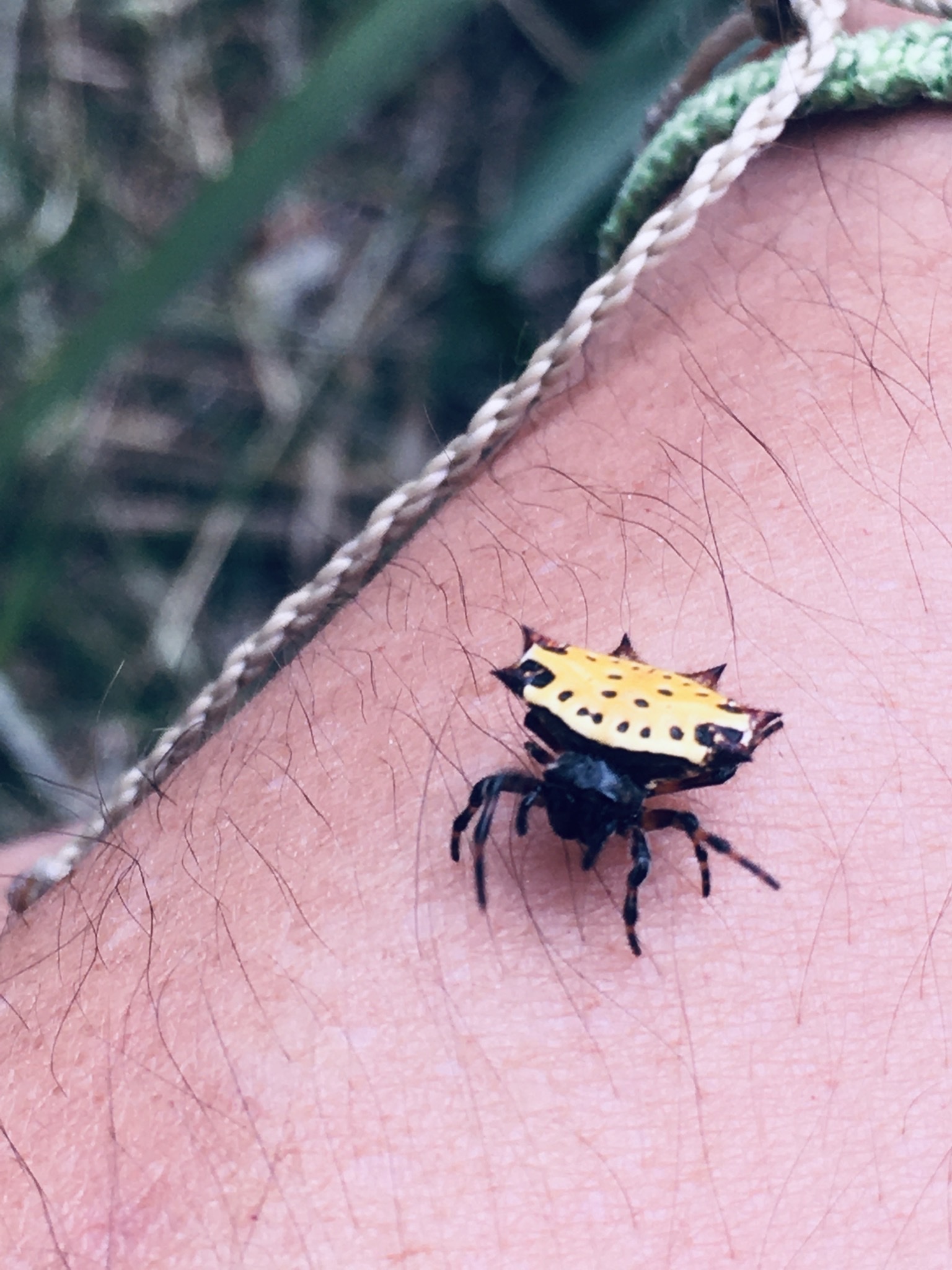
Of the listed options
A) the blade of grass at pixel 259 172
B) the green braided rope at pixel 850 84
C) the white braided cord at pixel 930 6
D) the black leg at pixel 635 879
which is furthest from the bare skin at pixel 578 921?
the blade of grass at pixel 259 172

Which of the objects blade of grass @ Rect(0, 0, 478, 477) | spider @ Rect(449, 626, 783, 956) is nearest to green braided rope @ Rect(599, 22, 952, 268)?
blade of grass @ Rect(0, 0, 478, 477)

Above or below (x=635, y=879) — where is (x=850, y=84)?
above

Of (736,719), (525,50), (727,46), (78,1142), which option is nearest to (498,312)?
(727,46)

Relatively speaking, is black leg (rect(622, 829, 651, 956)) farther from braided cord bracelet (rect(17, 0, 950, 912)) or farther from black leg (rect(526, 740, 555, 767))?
braided cord bracelet (rect(17, 0, 950, 912))

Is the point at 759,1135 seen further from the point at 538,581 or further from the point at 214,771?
the point at 214,771

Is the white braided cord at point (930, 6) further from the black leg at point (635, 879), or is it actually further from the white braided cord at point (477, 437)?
the black leg at point (635, 879)

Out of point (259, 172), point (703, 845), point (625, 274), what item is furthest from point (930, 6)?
point (703, 845)

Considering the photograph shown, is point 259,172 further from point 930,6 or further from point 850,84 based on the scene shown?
point 930,6
